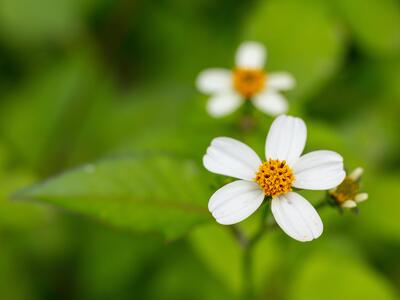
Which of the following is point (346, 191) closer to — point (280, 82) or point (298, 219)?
point (298, 219)

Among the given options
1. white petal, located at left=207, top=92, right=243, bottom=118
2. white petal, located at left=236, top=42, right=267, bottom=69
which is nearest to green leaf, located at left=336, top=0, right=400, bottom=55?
white petal, located at left=236, top=42, right=267, bottom=69

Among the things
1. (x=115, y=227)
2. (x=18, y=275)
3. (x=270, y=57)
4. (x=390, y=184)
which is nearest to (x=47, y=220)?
(x=18, y=275)

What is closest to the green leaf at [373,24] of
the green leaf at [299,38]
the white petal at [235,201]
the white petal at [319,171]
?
the green leaf at [299,38]

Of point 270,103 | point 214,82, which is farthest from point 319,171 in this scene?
point 214,82

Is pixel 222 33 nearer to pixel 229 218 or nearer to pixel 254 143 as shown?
pixel 254 143

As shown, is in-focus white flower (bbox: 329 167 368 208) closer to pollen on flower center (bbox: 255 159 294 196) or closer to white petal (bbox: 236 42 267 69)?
pollen on flower center (bbox: 255 159 294 196)

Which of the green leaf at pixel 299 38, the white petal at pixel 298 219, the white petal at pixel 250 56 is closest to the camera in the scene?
the white petal at pixel 298 219

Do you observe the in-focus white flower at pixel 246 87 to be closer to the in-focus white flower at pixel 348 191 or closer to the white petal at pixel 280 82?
the white petal at pixel 280 82
